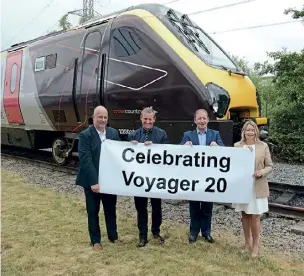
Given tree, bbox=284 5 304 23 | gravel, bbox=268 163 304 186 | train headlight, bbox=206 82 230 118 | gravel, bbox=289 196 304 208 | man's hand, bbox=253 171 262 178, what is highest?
tree, bbox=284 5 304 23

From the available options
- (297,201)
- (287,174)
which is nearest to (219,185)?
(297,201)

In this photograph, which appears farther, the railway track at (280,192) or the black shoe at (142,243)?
the railway track at (280,192)

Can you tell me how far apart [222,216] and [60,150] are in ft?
18.1

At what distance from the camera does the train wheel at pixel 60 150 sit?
10.1m

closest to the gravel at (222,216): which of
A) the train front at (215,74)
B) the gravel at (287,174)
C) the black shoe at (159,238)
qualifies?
the gravel at (287,174)

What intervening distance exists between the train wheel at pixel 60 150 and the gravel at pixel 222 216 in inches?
17.9

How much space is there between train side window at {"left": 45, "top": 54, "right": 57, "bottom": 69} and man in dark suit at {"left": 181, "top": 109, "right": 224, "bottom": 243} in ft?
17.9

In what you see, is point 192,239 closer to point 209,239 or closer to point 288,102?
point 209,239

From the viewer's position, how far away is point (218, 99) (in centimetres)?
670

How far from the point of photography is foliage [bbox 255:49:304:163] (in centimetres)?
1237

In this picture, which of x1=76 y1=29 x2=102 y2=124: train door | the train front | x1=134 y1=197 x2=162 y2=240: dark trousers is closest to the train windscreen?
the train front

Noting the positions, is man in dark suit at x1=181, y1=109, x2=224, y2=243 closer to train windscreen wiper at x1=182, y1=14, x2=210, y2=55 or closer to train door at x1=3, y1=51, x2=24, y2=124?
train windscreen wiper at x1=182, y1=14, x2=210, y2=55

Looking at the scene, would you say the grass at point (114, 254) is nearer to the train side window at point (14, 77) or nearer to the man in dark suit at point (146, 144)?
the man in dark suit at point (146, 144)

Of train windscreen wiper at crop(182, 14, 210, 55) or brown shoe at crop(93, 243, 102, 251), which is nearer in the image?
brown shoe at crop(93, 243, 102, 251)
